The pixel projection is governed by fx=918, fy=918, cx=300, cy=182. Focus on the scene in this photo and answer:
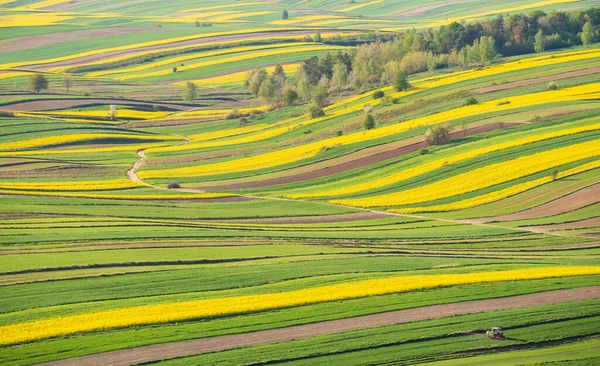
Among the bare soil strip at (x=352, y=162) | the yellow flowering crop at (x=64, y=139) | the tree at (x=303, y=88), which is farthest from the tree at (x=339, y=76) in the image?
the bare soil strip at (x=352, y=162)

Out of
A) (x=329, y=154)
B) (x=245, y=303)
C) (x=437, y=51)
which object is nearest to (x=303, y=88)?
(x=437, y=51)

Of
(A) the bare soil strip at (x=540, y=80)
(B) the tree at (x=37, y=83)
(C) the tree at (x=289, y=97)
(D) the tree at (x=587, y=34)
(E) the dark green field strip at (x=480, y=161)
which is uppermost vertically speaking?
(B) the tree at (x=37, y=83)

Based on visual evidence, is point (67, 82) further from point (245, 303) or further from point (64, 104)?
point (245, 303)

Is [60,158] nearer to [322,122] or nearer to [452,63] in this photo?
[322,122]

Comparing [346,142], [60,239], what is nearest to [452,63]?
[346,142]

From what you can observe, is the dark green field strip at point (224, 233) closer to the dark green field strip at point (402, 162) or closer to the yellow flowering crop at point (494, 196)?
the yellow flowering crop at point (494, 196)

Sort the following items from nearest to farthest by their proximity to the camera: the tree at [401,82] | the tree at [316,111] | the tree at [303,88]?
the tree at [316,111], the tree at [401,82], the tree at [303,88]
